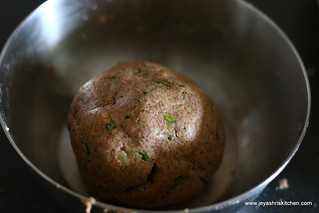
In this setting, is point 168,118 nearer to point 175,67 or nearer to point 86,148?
point 86,148

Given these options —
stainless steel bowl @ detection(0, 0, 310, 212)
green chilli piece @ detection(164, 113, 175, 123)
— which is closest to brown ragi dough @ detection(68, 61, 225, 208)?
green chilli piece @ detection(164, 113, 175, 123)

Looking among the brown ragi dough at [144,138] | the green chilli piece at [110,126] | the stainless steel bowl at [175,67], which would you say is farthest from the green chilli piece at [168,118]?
the stainless steel bowl at [175,67]

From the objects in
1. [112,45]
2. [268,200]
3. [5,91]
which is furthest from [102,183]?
[112,45]

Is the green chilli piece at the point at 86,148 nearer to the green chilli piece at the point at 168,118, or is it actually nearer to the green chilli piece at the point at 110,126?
the green chilli piece at the point at 110,126

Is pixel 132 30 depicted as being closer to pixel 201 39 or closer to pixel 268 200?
pixel 201 39

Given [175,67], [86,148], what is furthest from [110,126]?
[175,67]

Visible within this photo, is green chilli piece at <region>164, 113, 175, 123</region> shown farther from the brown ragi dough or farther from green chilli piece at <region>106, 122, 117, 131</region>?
green chilli piece at <region>106, 122, 117, 131</region>
